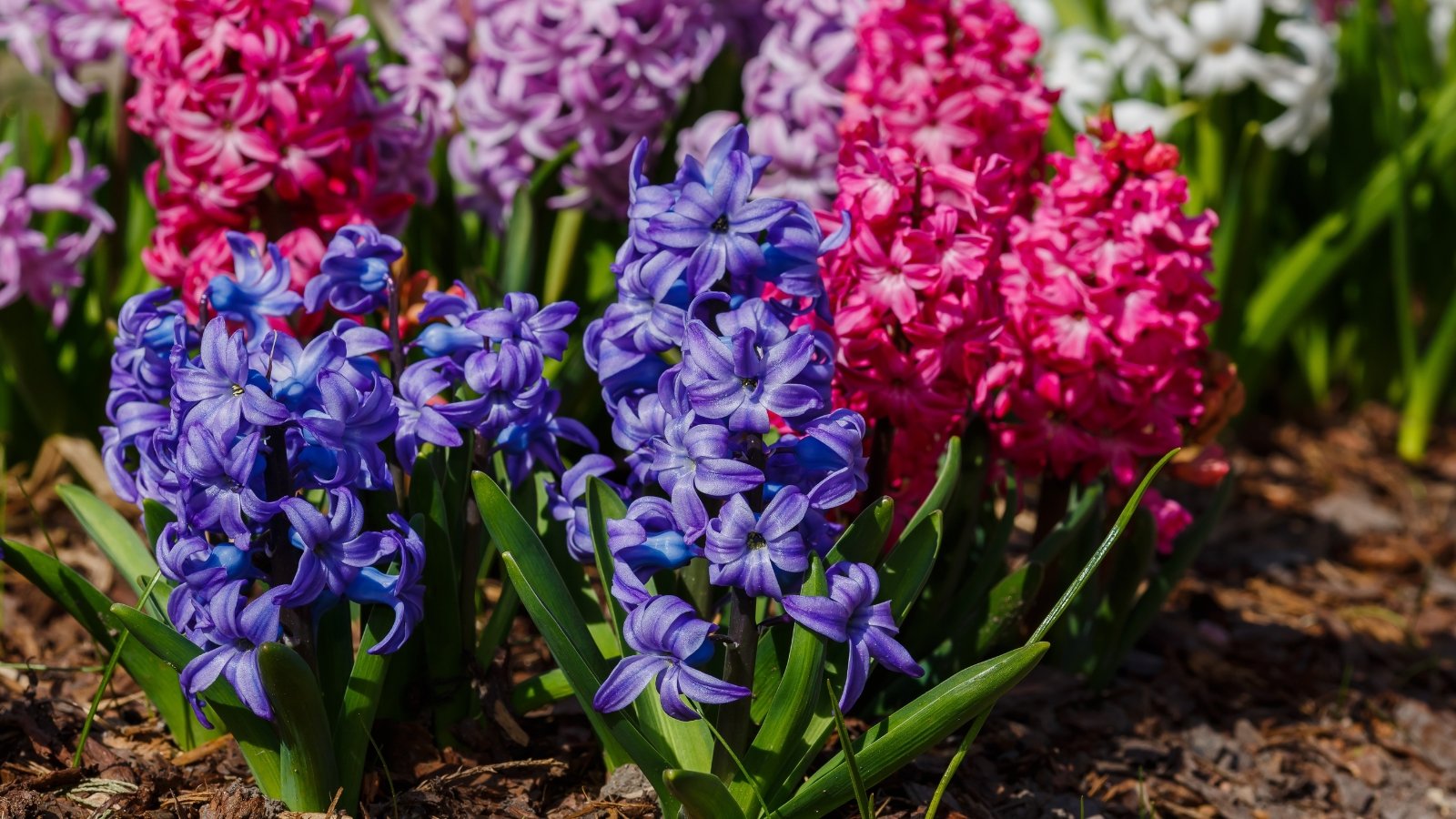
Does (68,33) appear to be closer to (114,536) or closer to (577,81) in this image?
(577,81)

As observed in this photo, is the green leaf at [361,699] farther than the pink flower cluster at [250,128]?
No

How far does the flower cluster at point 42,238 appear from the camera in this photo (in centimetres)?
269

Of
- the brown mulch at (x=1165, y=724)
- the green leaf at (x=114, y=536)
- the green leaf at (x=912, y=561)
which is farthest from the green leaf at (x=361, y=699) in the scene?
the green leaf at (x=912, y=561)

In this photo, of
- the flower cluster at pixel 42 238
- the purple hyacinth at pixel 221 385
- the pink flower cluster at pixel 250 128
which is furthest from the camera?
the flower cluster at pixel 42 238

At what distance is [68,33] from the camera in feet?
9.64

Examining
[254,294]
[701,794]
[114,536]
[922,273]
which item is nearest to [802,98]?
[922,273]

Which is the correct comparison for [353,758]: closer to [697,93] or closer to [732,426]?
[732,426]

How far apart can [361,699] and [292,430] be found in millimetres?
369

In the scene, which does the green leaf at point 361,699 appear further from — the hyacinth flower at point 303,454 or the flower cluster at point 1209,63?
the flower cluster at point 1209,63

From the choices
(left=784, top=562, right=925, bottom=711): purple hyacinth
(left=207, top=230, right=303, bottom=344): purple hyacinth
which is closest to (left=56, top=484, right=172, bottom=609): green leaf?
(left=207, top=230, right=303, bottom=344): purple hyacinth

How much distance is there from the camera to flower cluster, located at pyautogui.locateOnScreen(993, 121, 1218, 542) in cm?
204

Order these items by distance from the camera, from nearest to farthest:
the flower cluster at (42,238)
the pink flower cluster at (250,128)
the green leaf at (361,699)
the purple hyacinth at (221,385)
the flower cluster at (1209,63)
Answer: the purple hyacinth at (221,385) → the green leaf at (361,699) → the pink flower cluster at (250,128) → the flower cluster at (42,238) → the flower cluster at (1209,63)

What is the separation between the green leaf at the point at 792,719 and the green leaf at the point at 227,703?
2.05ft

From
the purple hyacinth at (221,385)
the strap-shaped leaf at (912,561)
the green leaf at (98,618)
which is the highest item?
the purple hyacinth at (221,385)
